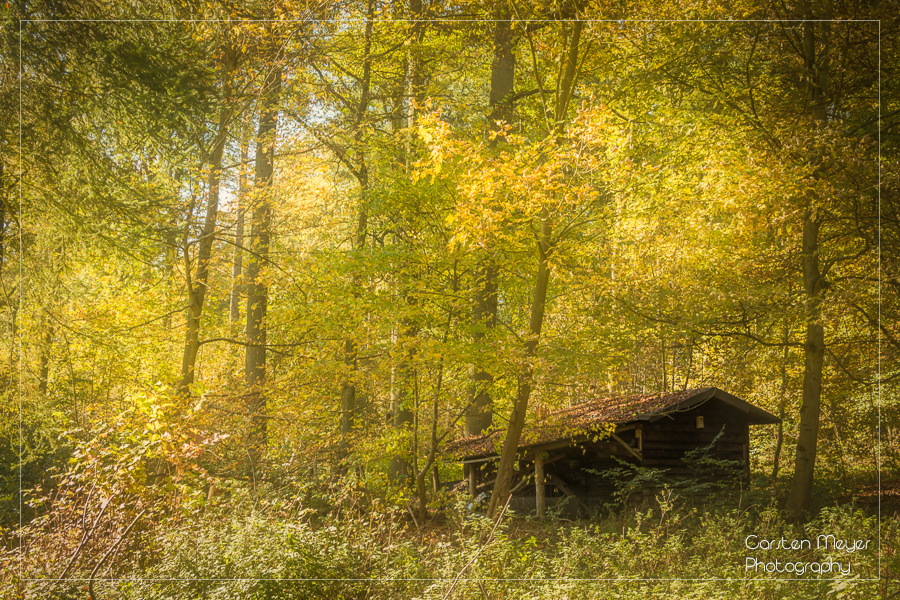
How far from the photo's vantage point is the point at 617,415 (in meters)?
9.02

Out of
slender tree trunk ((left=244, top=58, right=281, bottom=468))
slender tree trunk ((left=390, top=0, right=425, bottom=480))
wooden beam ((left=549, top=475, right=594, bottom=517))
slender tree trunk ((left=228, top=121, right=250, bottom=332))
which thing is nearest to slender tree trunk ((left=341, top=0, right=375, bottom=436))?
slender tree trunk ((left=390, top=0, right=425, bottom=480))

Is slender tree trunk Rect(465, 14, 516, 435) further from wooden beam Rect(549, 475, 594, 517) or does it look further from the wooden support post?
wooden beam Rect(549, 475, 594, 517)

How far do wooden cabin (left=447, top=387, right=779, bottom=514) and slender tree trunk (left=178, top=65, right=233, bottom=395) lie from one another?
181 inches

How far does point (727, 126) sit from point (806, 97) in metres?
0.91

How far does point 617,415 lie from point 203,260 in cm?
670

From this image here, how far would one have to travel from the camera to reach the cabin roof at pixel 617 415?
848 cm

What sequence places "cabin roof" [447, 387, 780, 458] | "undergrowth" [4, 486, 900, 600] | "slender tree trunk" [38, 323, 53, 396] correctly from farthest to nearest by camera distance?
1. "cabin roof" [447, 387, 780, 458]
2. "slender tree trunk" [38, 323, 53, 396]
3. "undergrowth" [4, 486, 900, 600]

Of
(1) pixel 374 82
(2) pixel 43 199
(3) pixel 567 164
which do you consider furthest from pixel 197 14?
(3) pixel 567 164

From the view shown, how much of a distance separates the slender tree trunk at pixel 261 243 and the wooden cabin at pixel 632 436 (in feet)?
11.2

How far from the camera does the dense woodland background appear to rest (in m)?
5.59

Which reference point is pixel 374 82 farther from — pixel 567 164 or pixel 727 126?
pixel 727 126

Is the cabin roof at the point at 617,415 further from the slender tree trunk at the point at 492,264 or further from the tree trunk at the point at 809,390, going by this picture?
the tree trunk at the point at 809,390

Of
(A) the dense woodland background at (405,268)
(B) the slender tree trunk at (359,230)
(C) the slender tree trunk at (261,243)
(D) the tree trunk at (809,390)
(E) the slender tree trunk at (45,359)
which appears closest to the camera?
(A) the dense woodland background at (405,268)

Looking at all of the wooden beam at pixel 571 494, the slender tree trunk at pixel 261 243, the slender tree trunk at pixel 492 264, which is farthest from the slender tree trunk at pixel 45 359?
the wooden beam at pixel 571 494
